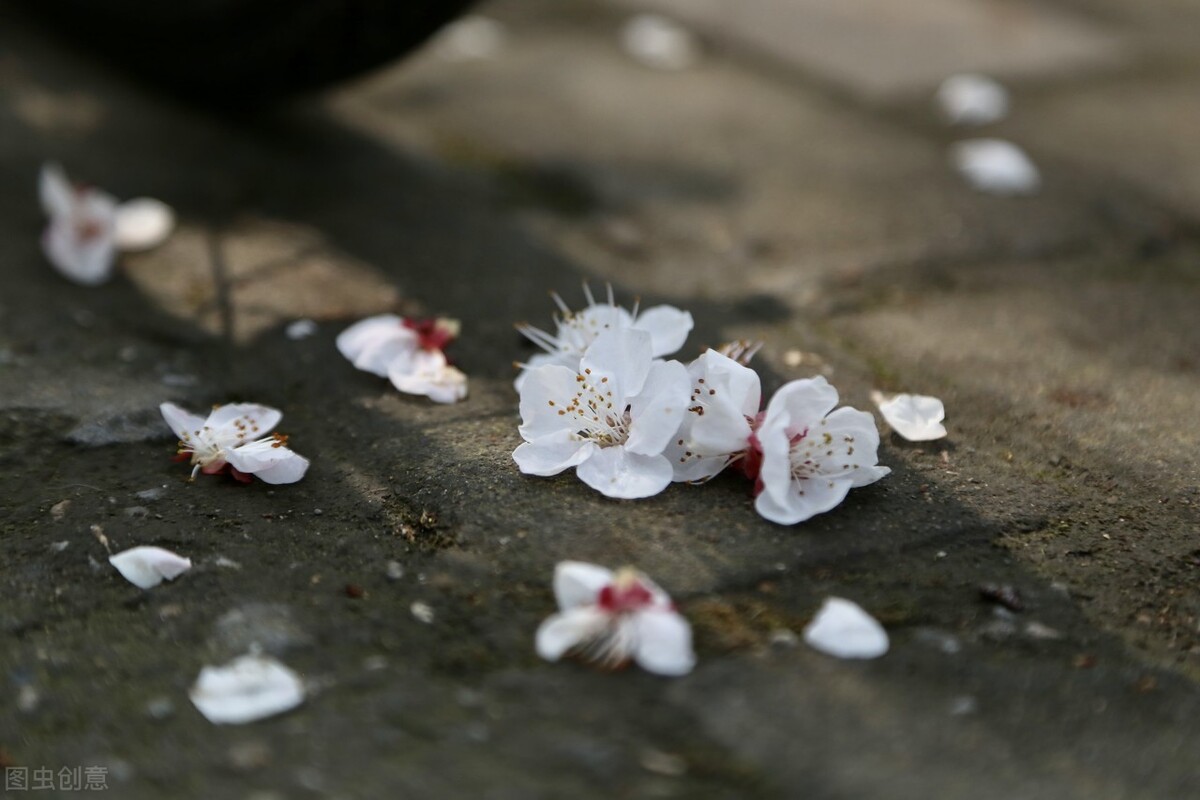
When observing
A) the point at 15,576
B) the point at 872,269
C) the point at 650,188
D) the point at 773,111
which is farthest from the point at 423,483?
the point at 773,111

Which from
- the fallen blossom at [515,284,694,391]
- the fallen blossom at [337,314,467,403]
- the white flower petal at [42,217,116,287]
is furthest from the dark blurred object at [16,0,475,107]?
the fallen blossom at [515,284,694,391]

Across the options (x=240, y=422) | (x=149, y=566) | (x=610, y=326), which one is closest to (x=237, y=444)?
(x=240, y=422)

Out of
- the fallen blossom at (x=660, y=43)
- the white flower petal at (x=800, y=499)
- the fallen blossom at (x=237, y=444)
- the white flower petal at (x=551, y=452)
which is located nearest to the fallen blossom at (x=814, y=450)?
the white flower petal at (x=800, y=499)

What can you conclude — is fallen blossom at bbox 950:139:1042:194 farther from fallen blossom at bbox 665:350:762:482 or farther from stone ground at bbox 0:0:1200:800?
fallen blossom at bbox 665:350:762:482

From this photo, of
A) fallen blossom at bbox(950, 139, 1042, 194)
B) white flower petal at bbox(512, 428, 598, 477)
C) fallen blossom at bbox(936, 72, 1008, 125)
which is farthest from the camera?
fallen blossom at bbox(936, 72, 1008, 125)

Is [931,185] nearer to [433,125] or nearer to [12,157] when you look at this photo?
[433,125]

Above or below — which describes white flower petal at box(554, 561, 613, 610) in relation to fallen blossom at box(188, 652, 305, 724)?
above
